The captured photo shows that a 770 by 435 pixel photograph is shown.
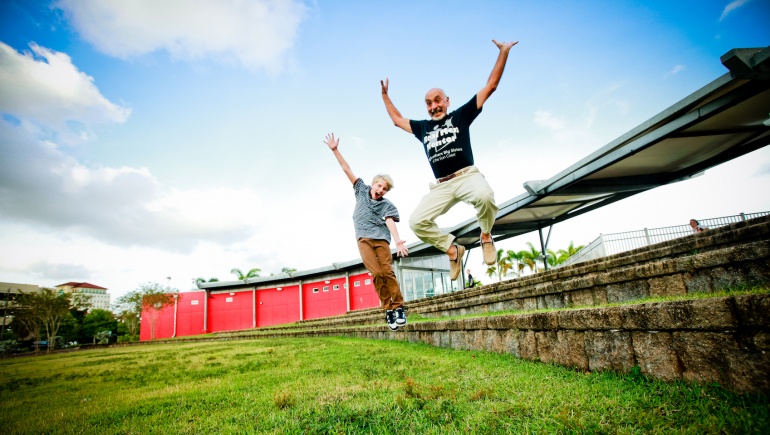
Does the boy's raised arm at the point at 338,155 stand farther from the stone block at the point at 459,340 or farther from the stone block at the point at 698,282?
the stone block at the point at 698,282

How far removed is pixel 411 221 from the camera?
14.6ft

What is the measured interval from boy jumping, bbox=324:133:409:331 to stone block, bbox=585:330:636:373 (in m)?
2.60

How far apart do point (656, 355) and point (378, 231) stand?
3359mm

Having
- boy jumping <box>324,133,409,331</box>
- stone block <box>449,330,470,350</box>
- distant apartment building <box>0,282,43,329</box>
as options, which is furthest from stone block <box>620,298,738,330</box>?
distant apartment building <box>0,282,43,329</box>

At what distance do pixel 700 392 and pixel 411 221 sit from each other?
3.17 m

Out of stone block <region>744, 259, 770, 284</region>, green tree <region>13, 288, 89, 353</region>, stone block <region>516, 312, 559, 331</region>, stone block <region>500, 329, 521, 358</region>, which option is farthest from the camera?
green tree <region>13, 288, 89, 353</region>

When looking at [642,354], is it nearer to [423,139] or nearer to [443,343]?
[443,343]

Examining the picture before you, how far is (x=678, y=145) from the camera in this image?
7.19 metres

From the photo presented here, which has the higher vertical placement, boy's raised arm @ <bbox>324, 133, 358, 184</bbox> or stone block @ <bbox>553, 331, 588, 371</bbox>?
boy's raised arm @ <bbox>324, 133, 358, 184</bbox>

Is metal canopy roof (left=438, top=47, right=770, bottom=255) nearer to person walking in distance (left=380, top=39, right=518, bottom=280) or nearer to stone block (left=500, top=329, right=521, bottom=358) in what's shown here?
person walking in distance (left=380, top=39, right=518, bottom=280)

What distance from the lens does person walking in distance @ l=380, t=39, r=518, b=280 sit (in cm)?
399

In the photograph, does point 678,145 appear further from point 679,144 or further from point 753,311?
point 753,311

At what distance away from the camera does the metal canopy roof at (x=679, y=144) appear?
480 centimetres

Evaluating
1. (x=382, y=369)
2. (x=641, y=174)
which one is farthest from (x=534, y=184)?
(x=382, y=369)
